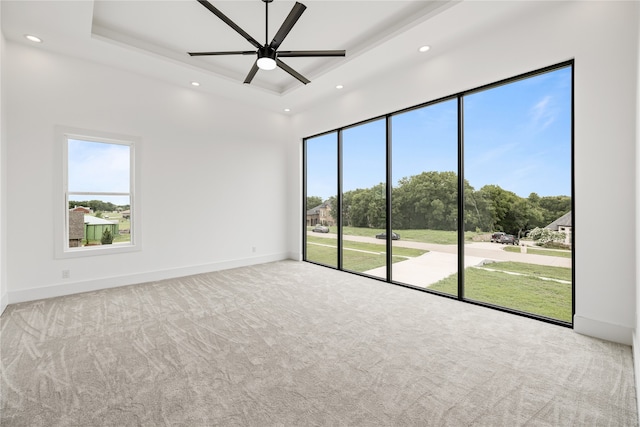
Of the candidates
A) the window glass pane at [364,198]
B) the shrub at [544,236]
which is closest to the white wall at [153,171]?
the window glass pane at [364,198]

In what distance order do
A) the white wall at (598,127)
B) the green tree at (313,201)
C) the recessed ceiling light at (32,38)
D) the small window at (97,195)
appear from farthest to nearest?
the green tree at (313,201) < the small window at (97,195) < the recessed ceiling light at (32,38) < the white wall at (598,127)

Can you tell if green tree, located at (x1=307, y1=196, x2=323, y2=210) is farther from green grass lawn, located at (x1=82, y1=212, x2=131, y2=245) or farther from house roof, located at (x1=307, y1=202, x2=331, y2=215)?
green grass lawn, located at (x1=82, y1=212, x2=131, y2=245)

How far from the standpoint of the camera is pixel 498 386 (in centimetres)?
189

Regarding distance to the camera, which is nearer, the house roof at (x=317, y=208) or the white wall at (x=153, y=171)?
A: the white wall at (x=153, y=171)

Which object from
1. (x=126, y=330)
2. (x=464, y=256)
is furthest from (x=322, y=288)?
(x=126, y=330)

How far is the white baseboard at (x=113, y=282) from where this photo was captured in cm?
350

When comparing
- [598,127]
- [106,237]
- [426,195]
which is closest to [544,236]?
[598,127]

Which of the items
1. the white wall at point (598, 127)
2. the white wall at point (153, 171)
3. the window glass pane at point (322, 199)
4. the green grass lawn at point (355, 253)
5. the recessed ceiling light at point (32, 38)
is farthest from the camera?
the window glass pane at point (322, 199)

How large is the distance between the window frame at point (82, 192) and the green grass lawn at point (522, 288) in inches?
182

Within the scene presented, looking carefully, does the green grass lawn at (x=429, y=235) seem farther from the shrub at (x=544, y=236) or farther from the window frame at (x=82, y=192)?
the window frame at (x=82, y=192)

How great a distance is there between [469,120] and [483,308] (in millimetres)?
2288

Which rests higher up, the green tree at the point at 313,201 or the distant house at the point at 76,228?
the green tree at the point at 313,201

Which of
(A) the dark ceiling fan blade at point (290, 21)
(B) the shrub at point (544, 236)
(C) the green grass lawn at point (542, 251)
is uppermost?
(A) the dark ceiling fan blade at point (290, 21)

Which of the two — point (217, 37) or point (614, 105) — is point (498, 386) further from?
point (217, 37)
